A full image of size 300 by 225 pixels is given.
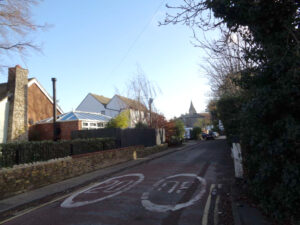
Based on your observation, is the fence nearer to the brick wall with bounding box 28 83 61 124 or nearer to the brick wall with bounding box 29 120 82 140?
the brick wall with bounding box 29 120 82 140

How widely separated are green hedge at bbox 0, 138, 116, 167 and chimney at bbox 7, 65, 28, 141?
10976mm

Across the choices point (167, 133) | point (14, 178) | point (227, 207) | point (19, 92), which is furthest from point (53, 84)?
point (227, 207)

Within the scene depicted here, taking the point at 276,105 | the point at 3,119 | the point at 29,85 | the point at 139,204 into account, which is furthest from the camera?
the point at 29,85

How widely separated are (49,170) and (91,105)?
37.4 metres

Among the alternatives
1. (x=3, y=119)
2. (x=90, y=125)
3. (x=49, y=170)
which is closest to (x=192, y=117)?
(x=90, y=125)

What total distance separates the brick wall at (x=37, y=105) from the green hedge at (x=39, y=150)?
1335cm

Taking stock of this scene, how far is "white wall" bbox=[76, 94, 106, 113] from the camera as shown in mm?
45559

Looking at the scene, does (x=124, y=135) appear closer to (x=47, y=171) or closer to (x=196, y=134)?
(x=47, y=171)

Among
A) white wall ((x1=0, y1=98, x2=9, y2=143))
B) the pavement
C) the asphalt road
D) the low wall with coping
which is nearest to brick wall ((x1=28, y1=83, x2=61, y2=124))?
white wall ((x1=0, y1=98, x2=9, y2=143))

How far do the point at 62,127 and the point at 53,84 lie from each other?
14.6 feet

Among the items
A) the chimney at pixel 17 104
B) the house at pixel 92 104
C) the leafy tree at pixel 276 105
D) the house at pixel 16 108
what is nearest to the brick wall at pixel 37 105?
the house at pixel 16 108

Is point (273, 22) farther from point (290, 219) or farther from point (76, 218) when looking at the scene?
point (76, 218)

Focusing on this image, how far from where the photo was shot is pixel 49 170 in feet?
31.8

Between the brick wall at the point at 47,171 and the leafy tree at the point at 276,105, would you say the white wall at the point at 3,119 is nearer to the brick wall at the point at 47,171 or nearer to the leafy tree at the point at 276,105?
the brick wall at the point at 47,171
